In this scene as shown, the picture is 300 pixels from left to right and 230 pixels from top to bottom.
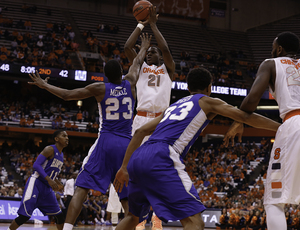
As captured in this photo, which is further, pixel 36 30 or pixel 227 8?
pixel 227 8

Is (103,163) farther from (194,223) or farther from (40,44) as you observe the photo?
A: (40,44)

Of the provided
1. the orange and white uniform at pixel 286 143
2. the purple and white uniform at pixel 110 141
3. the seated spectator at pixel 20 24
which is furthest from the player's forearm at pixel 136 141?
the seated spectator at pixel 20 24

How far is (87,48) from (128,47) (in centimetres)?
2133

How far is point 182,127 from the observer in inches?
129

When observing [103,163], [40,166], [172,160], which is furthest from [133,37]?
[172,160]

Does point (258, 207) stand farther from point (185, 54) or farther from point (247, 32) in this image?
point (247, 32)

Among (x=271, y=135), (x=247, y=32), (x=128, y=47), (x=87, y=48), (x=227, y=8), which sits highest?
(x=227, y=8)

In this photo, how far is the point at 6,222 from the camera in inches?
472

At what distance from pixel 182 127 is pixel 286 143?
2.99 ft

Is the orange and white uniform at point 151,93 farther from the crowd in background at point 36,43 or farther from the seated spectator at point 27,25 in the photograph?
the seated spectator at point 27,25

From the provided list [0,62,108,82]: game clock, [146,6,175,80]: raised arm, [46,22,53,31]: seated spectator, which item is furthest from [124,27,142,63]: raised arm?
[46,22,53,31]: seated spectator

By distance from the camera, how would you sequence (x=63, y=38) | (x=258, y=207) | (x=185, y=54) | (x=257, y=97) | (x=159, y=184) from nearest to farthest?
(x=159, y=184)
(x=257, y=97)
(x=258, y=207)
(x=63, y=38)
(x=185, y=54)

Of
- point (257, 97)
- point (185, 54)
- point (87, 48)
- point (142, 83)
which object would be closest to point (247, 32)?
point (185, 54)

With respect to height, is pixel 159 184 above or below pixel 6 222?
→ above
